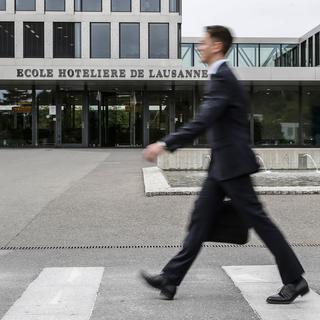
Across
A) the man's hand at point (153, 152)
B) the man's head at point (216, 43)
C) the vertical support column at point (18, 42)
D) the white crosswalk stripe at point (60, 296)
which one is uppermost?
the vertical support column at point (18, 42)

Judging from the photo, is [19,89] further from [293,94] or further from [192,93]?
[293,94]

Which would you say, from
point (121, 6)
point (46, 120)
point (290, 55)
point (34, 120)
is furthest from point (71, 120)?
point (290, 55)

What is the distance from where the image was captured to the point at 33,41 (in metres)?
35.3

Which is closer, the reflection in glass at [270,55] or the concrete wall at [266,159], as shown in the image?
the concrete wall at [266,159]

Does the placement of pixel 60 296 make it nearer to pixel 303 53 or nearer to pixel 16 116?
pixel 16 116

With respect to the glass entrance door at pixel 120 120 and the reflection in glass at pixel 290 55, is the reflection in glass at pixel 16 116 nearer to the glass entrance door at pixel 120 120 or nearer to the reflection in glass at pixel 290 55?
the glass entrance door at pixel 120 120

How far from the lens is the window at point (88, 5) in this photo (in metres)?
35.8

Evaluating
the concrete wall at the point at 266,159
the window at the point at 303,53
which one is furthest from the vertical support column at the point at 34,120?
the window at the point at 303,53

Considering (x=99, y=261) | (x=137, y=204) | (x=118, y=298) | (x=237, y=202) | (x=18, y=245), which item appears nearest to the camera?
(x=237, y=202)

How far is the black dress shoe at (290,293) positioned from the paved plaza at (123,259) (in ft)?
0.21

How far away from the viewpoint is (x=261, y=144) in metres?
37.1

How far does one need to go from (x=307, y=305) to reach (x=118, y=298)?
1.44 m

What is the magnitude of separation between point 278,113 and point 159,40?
330 inches

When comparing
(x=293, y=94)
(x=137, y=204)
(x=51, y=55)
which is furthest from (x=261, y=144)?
(x=137, y=204)
